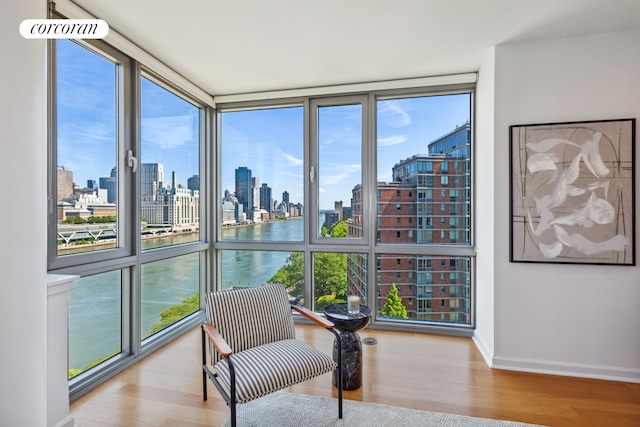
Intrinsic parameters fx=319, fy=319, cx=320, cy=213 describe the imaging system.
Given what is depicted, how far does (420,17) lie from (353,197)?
187 centimetres

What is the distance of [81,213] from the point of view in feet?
7.77

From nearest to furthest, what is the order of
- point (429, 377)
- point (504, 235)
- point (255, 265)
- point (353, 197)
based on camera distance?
1. point (429, 377)
2. point (504, 235)
3. point (353, 197)
4. point (255, 265)

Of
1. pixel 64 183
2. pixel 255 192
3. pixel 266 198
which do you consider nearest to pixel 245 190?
pixel 255 192

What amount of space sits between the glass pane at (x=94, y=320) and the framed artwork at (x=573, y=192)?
332 cm

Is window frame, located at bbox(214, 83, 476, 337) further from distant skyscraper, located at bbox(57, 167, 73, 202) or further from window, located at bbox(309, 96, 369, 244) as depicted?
distant skyscraper, located at bbox(57, 167, 73, 202)

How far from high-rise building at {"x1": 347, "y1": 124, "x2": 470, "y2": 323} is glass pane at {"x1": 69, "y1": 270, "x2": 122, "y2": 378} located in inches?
99.6

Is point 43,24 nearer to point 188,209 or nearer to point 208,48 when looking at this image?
point 208,48

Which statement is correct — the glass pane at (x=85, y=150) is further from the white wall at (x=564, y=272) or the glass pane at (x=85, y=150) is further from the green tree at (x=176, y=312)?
the white wall at (x=564, y=272)

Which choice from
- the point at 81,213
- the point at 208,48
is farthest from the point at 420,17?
the point at 81,213

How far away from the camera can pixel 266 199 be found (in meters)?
3.92

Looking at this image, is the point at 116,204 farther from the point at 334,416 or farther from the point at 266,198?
the point at 334,416

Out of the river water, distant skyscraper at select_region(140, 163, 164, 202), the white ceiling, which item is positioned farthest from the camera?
distant skyscraper at select_region(140, 163, 164, 202)

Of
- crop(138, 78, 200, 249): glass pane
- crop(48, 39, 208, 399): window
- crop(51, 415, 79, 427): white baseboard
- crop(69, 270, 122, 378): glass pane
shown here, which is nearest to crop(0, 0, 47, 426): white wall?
crop(51, 415, 79, 427): white baseboard

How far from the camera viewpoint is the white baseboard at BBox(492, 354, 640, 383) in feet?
8.05
